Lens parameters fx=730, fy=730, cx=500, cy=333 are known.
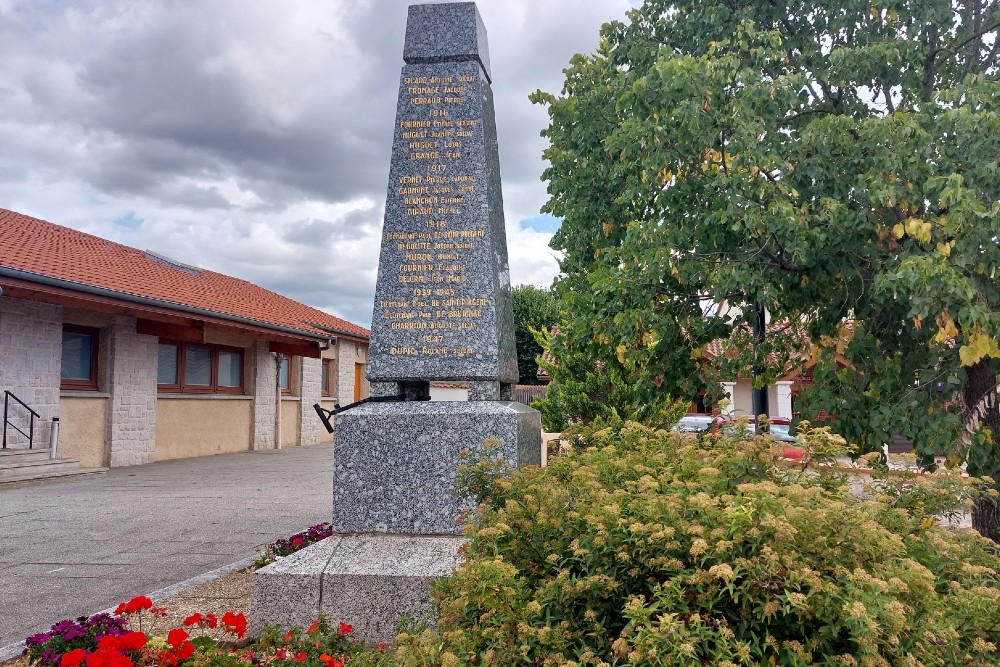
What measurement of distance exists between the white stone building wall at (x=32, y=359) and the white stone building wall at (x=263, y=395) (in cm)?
659

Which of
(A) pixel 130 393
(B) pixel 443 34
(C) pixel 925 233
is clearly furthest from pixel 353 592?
(A) pixel 130 393

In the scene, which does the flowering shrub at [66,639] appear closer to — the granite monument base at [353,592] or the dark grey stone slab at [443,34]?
the granite monument base at [353,592]

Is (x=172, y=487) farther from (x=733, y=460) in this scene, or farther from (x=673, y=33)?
(x=733, y=460)

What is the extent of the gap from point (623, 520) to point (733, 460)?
2.81 feet

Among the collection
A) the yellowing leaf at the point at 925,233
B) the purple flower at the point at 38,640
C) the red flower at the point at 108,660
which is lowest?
the purple flower at the point at 38,640

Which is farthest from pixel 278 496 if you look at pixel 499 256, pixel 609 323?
pixel 499 256

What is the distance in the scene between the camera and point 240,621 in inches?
123

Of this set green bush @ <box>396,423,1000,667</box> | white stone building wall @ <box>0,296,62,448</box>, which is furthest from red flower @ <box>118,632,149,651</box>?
white stone building wall @ <box>0,296,62,448</box>

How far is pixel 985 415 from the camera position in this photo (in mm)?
6484

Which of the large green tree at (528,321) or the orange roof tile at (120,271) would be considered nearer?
the orange roof tile at (120,271)

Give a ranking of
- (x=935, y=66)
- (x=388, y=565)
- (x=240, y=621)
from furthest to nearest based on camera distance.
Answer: (x=935, y=66)
(x=388, y=565)
(x=240, y=621)

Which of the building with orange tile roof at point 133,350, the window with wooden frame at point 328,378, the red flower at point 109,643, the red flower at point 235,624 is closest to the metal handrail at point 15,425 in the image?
the building with orange tile roof at point 133,350

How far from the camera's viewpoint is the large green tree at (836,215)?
5117 millimetres

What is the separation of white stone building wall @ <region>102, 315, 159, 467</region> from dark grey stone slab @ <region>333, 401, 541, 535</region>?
1207 cm
